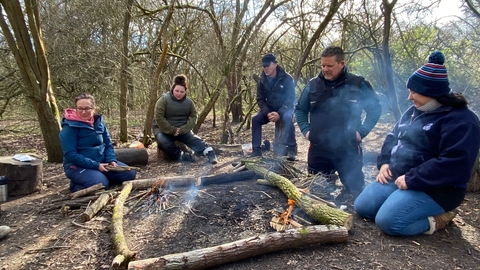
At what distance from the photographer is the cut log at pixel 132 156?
17.5 ft

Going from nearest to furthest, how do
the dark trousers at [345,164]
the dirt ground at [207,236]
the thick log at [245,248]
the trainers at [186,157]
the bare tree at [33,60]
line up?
the thick log at [245,248]
the dirt ground at [207,236]
the dark trousers at [345,164]
the bare tree at [33,60]
the trainers at [186,157]

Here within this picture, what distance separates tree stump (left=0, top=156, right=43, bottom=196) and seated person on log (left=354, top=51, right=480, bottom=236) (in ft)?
13.2

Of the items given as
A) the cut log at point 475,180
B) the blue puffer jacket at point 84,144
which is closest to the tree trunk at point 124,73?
the blue puffer jacket at point 84,144

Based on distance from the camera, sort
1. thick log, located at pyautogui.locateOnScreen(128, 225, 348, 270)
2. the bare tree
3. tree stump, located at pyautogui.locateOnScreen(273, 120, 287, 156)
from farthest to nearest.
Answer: tree stump, located at pyautogui.locateOnScreen(273, 120, 287, 156) < the bare tree < thick log, located at pyautogui.locateOnScreen(128, 225, 348, 270)

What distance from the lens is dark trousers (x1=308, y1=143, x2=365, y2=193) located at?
376 centimetres

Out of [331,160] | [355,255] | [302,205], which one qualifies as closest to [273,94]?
[331,160]

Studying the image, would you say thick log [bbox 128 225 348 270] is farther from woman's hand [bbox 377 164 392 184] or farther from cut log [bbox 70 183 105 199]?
cut log [bbox 70 183 105 199]

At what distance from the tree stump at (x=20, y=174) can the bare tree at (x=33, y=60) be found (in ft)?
4.22

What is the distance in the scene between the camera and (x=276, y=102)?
5547 millimetres

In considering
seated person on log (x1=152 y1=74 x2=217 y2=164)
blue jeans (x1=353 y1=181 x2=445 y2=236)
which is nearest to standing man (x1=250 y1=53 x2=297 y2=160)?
seated person on log (x1=152 y1=74 x2=217 y2=164)

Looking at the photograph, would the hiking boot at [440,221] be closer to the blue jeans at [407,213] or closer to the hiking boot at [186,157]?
the blue jeans at [407,213]

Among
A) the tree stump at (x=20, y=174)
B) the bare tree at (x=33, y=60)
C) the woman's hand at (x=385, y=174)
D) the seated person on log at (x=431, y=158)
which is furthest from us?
the bare tree at (x=33, y=60)

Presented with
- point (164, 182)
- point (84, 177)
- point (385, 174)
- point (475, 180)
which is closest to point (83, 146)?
point (84, 177)

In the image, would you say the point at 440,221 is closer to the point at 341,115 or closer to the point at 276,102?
the point at 341,115
